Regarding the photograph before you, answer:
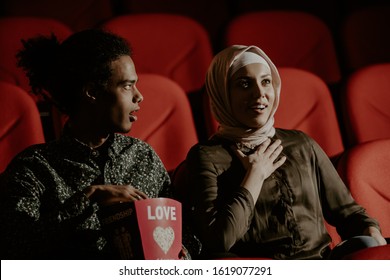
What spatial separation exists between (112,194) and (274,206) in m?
0.22

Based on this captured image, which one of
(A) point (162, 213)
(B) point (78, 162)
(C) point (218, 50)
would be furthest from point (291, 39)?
(A) point (162, 213)

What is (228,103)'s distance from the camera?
34.6 inches

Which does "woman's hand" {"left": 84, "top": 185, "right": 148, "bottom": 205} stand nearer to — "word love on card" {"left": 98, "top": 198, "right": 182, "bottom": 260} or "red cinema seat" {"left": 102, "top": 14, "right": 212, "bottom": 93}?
"word love on card" {"left": 98, "top": 198, "right": 182, "bottom": 260}

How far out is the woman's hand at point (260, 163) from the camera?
2.64ft

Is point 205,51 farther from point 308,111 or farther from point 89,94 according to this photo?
point 89,94

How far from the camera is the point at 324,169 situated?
873mm

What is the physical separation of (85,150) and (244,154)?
0.20m

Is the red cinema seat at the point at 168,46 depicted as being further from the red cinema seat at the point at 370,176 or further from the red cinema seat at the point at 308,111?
the red cinema seat at the point at 370,176

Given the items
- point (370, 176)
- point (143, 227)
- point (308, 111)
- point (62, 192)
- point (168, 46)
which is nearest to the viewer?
point (143, 227)

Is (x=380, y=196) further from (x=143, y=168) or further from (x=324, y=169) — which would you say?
(x=143, y=168)

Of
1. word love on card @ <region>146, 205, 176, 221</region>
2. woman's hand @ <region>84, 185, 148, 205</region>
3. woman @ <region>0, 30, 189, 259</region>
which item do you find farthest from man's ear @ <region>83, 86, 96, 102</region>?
word love on card @ <region>146, 205, 176, 221</region>

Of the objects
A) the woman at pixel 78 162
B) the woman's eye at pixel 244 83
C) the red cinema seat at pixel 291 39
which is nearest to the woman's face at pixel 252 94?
the woman's eye at pixel 244 83

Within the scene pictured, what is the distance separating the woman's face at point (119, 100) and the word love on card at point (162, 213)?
0.61 feet
